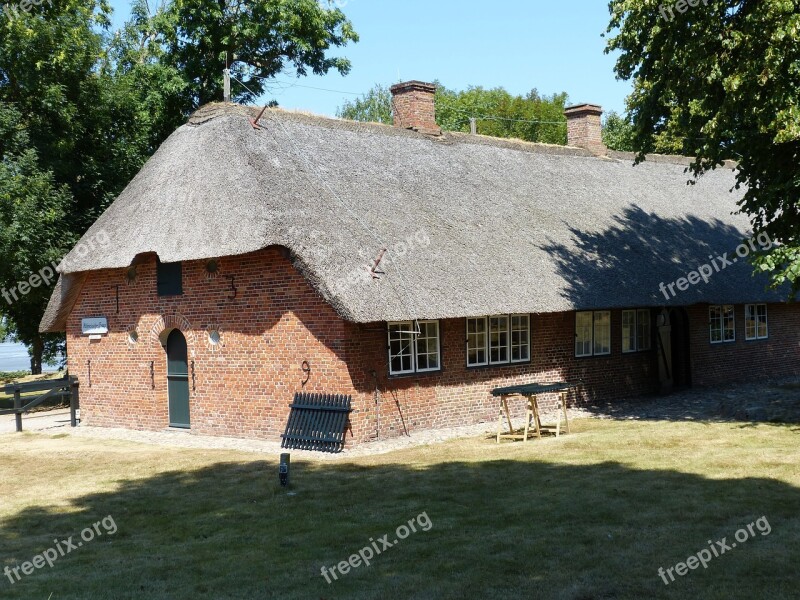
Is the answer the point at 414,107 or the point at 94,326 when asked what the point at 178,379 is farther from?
the point at 414,107

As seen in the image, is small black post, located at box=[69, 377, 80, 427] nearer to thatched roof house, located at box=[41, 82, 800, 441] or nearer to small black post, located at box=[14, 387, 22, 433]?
thatched roof house, located at box=[41, 82, 800, 441]

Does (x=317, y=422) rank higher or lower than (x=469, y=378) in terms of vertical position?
lower

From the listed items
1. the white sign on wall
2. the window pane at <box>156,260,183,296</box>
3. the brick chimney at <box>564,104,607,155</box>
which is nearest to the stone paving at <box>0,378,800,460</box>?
the white sign on wall

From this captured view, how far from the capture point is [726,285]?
2248 centimetres

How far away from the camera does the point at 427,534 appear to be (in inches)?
373

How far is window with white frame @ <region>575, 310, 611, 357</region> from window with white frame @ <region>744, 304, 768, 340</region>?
5637mm

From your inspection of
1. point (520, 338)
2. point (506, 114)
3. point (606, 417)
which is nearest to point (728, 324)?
point (606, 417)

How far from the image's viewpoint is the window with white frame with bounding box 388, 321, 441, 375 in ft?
53.4

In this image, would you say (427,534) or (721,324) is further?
(721,324)

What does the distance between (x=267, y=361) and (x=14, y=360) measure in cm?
4674

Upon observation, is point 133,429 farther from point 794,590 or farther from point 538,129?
point 538,129

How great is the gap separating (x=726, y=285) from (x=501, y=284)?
802 cm

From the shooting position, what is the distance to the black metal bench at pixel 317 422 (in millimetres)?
15203

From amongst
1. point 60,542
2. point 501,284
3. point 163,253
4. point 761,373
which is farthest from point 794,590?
point 761,373
